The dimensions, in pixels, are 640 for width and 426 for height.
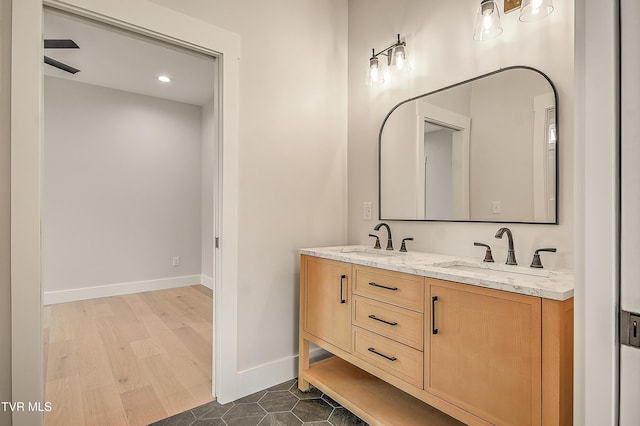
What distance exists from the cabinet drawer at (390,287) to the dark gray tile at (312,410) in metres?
0.70

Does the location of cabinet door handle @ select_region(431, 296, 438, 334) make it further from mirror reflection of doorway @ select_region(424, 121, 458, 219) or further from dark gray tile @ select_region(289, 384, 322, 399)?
dark gray tile @ select_region(289, 384, 322, 399)

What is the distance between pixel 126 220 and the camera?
441 cm

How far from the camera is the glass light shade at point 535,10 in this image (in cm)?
151

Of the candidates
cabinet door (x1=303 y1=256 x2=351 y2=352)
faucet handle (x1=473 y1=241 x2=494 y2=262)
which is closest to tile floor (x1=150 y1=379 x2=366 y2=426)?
cabinet door (x1=303 y1=256 x2=351 y2=352)

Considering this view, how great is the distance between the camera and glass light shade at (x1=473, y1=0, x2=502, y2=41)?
1656 millimetres

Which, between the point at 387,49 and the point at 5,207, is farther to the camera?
the point at 387,49

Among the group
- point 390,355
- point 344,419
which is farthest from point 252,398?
point 390,355

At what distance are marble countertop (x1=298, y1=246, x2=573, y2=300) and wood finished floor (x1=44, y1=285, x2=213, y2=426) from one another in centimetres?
120

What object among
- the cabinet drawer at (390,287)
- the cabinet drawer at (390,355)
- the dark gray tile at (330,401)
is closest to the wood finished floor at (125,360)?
the dark gray tile at (330,401)

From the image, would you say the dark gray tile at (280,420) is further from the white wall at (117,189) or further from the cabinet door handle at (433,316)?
Result: the white wall at (117,189)

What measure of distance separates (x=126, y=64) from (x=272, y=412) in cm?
363

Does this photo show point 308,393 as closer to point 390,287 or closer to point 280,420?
point 280,420

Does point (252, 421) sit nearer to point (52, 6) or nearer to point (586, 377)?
point (586, 377)

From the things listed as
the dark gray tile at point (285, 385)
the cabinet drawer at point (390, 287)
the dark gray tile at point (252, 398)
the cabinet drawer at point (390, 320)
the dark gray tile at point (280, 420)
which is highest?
the cabinet drawer at point (390, 287)
